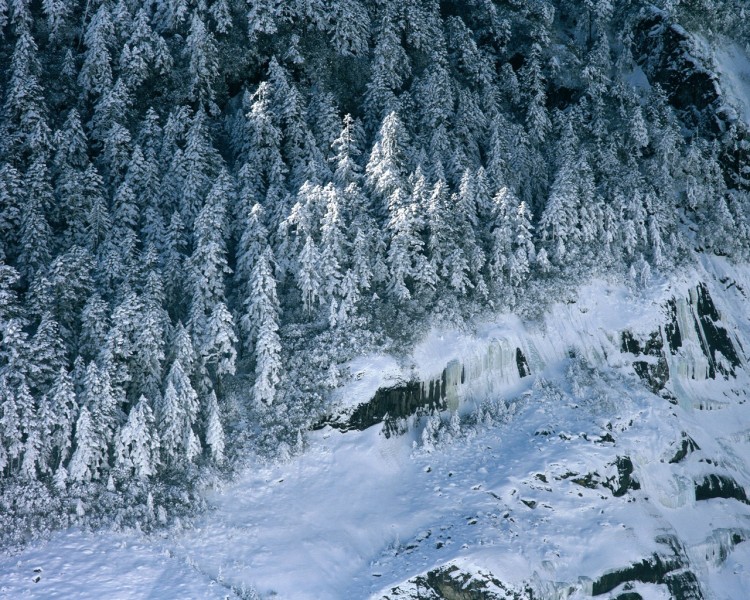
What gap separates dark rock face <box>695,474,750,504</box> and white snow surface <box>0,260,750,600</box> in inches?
15.9

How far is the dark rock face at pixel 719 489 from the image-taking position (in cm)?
3997

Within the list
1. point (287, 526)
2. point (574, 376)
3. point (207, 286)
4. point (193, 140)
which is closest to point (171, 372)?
point (207, 286)

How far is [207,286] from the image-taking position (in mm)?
38500

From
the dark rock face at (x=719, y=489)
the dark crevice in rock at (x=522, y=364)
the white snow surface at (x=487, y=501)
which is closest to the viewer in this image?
the white snow surface at (x=487, y=501)

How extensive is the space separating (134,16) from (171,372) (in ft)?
95.3

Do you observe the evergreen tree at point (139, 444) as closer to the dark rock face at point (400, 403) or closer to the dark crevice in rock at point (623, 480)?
the dark rock face at point (400, 403)

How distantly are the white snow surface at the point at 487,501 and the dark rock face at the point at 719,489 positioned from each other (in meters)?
0.40

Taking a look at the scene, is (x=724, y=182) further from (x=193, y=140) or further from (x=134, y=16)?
(x=134, y=16)

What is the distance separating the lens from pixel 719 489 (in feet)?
133

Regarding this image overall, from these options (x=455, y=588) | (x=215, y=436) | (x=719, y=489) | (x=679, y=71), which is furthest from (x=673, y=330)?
(x=215, y=436)

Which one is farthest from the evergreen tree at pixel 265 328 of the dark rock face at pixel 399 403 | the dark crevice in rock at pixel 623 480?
the dark crevice in rock at pixel 623 480

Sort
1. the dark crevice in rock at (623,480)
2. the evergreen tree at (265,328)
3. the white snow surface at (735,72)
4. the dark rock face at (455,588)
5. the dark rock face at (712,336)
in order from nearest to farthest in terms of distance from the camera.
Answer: the dark rock face at (455,588) < the evergreen tree at (265,328) < the dark crevice in rock at (623,480) < the dark rock face at (712,336) < the white snow surface at (735,72)

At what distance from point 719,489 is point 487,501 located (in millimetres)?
14335

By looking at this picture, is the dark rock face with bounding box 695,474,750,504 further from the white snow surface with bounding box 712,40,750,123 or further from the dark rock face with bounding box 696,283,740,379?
the white snow surface with bounding box 712,40,750,123
